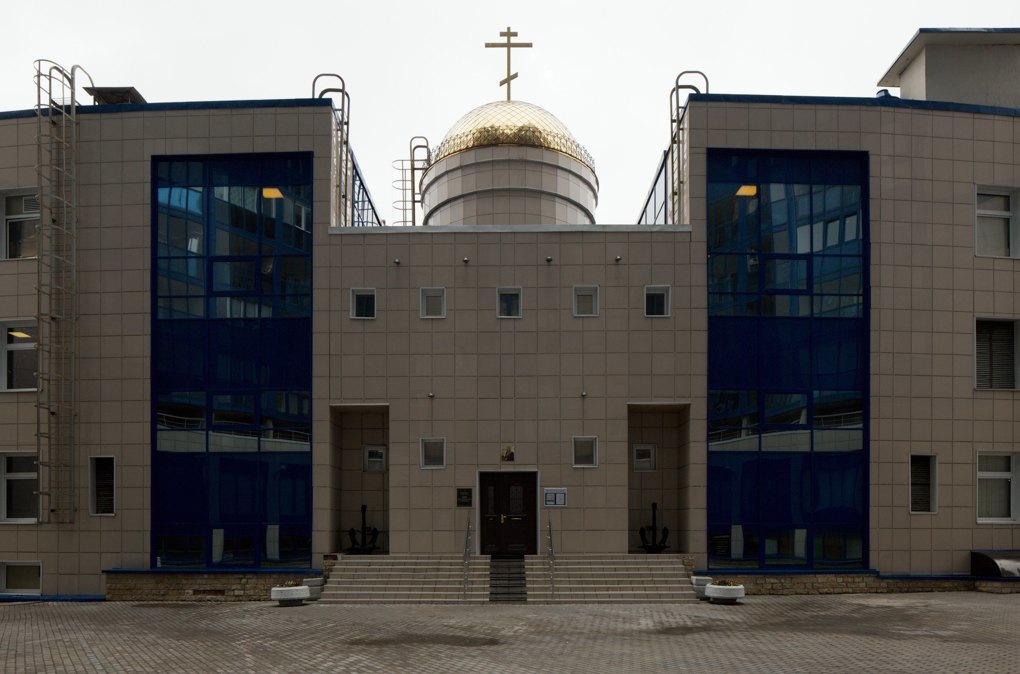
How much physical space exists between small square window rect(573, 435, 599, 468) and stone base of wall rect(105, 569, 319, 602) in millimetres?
7348

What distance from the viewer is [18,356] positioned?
85.5 feet

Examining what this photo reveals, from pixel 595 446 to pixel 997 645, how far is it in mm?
10834

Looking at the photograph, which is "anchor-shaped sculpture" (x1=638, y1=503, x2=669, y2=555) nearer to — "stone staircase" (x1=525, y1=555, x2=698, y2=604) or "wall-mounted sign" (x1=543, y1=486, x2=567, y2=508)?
"stone staircase" (x1=525, y1=555, x2=698, y2=604)

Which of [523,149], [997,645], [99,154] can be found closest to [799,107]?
[523,149]

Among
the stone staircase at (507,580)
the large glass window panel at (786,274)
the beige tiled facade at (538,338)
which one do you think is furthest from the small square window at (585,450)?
the large glass window panel at (786,274)

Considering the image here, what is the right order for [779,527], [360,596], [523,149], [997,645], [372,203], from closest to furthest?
[997,645] < [360,596] < [779,527] < [523,149] < [372,203]

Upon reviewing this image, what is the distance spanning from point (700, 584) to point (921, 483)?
23.1 feet

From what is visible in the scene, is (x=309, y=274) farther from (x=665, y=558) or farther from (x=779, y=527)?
(x=779, y=527)

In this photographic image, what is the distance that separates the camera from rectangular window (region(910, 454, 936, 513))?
25.4 m

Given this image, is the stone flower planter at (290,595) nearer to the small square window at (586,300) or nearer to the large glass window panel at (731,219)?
the small square window at (586,300)

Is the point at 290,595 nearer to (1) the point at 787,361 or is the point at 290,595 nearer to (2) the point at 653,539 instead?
(2) the point at 653,539

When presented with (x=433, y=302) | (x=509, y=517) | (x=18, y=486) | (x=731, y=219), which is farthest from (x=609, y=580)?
(x=18, y=486)

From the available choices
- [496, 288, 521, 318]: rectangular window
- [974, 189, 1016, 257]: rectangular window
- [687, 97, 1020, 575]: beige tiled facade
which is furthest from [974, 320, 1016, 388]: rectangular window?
[496, 288, 521, 318]: rectangular window

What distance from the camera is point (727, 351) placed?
25.2 metres
